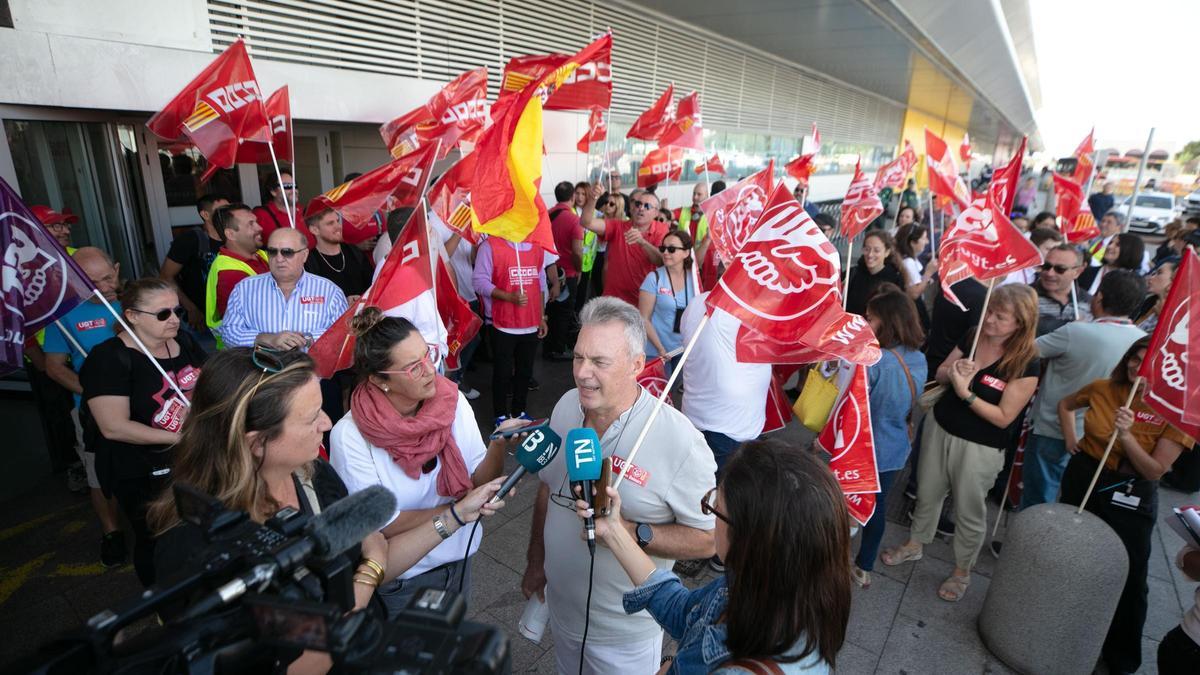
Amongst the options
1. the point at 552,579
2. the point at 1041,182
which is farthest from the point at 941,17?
the point at 1041,182

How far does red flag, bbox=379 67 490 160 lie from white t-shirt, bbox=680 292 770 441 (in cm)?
438

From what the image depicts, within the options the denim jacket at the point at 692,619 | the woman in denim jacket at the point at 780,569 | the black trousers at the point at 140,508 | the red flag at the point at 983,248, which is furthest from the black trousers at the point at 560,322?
the woman in denim jacket at the point at 780,569

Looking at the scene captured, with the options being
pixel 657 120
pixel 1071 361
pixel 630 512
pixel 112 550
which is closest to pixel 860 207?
pixel 1071 361

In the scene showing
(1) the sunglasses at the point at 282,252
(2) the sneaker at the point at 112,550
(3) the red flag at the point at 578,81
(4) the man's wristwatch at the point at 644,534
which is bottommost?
(2) the sneaker at the point at 112,550

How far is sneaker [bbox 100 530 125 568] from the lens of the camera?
3801 mm

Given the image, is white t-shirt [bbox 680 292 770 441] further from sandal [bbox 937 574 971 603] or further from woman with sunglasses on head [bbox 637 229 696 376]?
sandal [bbox 937 574 971 603]

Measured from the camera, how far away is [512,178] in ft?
11.2

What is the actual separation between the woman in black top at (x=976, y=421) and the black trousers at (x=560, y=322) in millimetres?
4756

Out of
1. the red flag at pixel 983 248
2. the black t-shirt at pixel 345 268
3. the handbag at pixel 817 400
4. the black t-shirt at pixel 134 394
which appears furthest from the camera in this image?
the black t-shirt at pixel 345 268

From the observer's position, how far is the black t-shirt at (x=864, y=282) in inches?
237

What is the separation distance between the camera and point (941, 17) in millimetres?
11859

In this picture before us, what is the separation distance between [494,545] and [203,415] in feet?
8.76

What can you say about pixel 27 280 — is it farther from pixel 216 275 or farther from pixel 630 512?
pixel 630 512

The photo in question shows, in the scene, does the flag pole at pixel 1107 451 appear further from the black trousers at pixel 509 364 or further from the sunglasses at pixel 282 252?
the sunglasses at pixel 282 252
